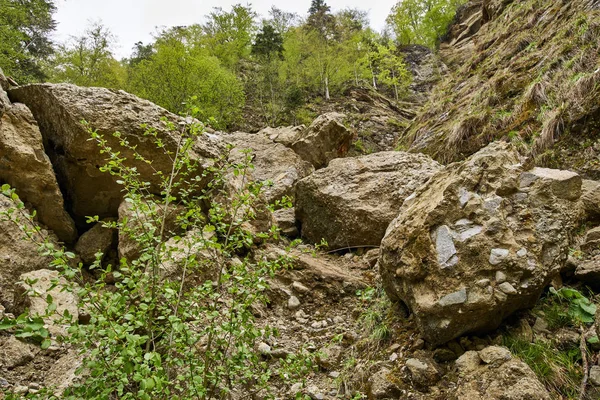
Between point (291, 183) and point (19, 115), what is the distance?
6302 millimetres

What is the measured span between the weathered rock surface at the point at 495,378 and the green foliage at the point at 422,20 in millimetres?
38418

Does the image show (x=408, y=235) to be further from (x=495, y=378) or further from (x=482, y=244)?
(x=495, y=378)

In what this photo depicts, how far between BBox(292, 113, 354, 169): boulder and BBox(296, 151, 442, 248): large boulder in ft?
15.2

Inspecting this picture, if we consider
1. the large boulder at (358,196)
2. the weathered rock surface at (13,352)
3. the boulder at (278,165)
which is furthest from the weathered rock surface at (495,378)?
the boulder at (278,165)

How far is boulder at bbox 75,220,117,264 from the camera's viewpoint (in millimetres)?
4883

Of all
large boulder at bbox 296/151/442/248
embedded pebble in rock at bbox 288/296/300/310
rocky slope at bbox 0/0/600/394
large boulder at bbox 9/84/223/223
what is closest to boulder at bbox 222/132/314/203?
rocky slope at bbox 0/0/600/394

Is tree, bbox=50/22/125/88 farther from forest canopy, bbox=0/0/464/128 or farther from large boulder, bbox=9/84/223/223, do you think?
large boulder, bbox=9/84/223/223

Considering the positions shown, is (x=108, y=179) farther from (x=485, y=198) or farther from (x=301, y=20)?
(x=301, y=20)

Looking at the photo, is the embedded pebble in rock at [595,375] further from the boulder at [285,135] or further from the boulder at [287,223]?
the boulder at [285,135]

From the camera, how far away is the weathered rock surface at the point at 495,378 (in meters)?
2.26

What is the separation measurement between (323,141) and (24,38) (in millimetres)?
14401

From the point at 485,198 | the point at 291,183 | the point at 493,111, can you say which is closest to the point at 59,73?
the point at 291,183

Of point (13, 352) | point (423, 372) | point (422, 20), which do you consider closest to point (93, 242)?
point (13, 352)

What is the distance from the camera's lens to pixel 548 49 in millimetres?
7969
